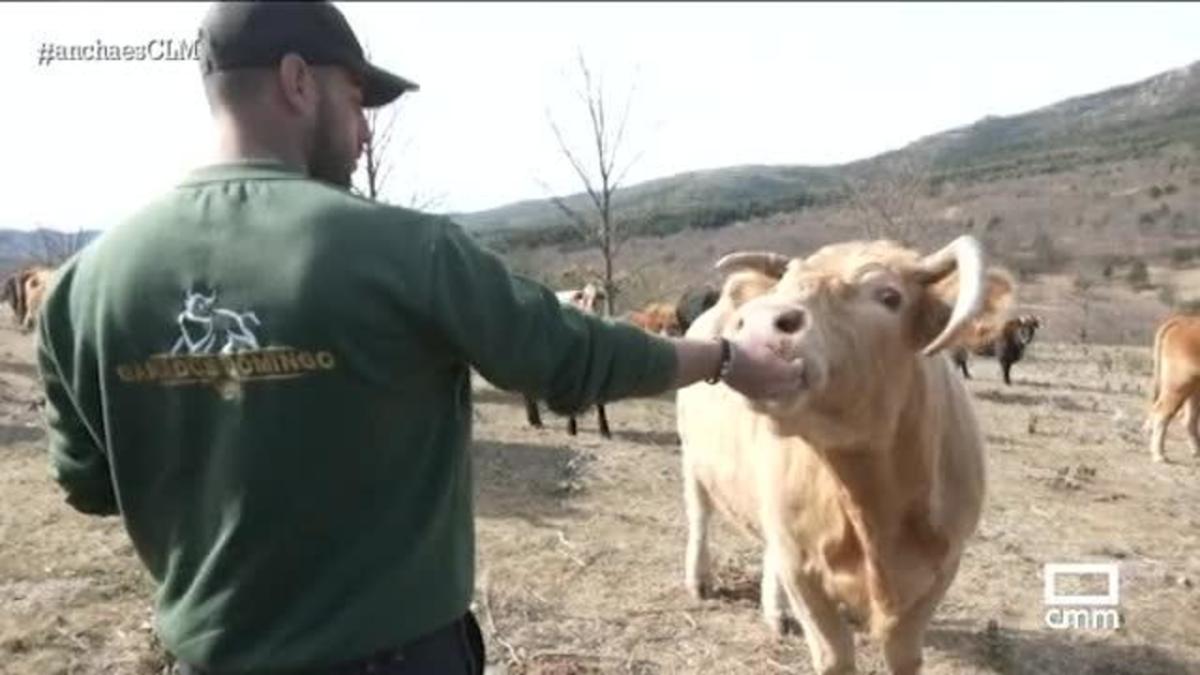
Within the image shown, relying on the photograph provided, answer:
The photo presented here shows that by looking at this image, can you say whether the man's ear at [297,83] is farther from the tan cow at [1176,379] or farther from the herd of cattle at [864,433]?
the tan cow at [1176,379]

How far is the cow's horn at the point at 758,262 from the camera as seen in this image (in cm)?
408

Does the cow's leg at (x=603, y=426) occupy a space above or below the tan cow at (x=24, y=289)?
below

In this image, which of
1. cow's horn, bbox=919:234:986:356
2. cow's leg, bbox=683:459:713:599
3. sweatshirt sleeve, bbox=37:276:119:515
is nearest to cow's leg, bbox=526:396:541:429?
cow's leg, bbox=683:459:713:599

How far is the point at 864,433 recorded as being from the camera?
361cm

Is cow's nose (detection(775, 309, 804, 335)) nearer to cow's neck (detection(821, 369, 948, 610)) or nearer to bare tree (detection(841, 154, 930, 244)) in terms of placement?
cow's neck (detection(821, 369, 948, 610))

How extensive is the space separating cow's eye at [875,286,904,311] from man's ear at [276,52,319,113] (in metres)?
2.02

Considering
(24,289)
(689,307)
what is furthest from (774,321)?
(24,289)

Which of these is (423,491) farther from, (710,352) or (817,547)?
(817,547)

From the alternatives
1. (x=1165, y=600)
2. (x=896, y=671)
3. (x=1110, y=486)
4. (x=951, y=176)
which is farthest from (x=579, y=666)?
(x=951, y=176)

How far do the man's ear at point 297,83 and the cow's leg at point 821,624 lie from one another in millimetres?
3018

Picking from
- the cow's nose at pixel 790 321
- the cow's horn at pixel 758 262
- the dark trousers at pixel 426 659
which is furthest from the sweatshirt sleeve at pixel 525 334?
the cow's horn at pixel 758 262

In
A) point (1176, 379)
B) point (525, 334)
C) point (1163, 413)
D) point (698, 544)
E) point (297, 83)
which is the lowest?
point (1163, 413)

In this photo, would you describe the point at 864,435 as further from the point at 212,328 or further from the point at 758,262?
the point at 212,328

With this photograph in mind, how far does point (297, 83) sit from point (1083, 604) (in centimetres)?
556
